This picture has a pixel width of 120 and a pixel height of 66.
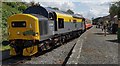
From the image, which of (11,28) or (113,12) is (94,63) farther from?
(113,12)

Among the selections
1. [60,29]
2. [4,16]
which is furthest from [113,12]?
[60,29]

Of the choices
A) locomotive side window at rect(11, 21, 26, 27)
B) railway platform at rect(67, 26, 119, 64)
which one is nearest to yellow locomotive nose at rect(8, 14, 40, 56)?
locomotive side window at rect(11, 21, 26, 27)

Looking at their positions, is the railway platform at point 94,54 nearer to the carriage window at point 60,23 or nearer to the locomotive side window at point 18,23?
the carriage window at point 60,23

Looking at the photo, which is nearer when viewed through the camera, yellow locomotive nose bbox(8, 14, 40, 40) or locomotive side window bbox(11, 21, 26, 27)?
yellow locomotive nose bbox(8, 14, 40, 40)

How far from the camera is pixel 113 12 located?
78.2 meters

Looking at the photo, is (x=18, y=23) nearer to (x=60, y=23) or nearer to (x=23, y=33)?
(x=23, y=33)

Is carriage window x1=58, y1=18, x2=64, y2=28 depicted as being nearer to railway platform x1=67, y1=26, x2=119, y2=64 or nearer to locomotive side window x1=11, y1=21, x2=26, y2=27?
railway platform x1=67, y1=26, x2=119, y2=64

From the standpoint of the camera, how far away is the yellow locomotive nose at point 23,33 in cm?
1536

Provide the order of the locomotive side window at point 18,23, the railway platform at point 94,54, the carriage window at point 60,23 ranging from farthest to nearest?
the carriage window at point 60,23 → the locomotive side window at point 18,23 → the railway platform at point 94,54

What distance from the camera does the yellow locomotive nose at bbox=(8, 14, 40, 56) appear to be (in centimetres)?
1536

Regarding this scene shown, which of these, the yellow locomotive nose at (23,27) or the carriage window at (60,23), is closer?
the yellow locomotive nose at (23,27)

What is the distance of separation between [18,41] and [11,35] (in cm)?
56

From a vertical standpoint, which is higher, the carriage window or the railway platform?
the carriage window

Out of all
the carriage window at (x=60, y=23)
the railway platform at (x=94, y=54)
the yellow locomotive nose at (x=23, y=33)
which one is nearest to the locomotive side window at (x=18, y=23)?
the yellow locomotive nose at (x=23, y=33)
